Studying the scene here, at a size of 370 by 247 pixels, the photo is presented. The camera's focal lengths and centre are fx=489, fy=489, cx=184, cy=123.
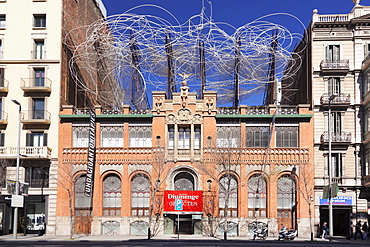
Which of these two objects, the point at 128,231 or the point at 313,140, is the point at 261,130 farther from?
the point at 128,231

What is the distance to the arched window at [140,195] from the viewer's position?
48.7 metres

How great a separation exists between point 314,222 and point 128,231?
18.1 m

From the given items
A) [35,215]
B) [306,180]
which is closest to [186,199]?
[306,180]

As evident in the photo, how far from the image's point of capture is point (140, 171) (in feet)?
161

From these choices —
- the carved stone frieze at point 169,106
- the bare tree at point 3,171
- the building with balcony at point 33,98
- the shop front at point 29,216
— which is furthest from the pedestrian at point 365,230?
the bare tree at point 3,171

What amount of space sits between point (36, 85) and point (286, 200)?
2795cm

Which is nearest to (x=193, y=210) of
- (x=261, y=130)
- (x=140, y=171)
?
(x=140, y=171)

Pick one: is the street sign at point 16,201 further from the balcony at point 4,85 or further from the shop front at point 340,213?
the shop front at point 340,213

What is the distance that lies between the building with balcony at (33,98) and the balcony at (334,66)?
2669 centimetres

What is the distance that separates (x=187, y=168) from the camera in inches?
1909

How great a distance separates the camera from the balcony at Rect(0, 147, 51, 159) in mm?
47500

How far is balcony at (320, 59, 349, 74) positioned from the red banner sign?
1735 centimetres

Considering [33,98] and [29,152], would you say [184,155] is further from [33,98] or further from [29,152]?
[33,98]

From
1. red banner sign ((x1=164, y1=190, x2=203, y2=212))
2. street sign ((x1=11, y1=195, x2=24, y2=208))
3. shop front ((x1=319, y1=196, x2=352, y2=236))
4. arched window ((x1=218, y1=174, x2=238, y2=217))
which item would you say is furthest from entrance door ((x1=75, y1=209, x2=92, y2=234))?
shop front ((x1=319, y1=196, x2=352, y2=236))
